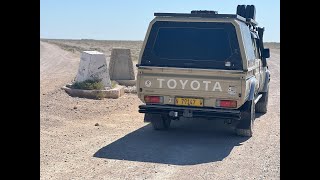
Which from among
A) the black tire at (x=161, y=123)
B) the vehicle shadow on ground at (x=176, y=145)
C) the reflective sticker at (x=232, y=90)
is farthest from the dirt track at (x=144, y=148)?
the reflective sticker at (x=232, y=90)

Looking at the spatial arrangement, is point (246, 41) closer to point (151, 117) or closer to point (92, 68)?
point (151, 117)

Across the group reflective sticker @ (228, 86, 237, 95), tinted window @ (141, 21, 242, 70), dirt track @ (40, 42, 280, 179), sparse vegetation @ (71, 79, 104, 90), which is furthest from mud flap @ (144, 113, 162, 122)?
sparse vegetation @ (71, 79, 104, 90)

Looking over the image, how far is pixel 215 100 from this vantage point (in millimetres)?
7902

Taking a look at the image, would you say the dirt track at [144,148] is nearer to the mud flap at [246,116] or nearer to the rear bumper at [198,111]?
the mud flap at [246,116]

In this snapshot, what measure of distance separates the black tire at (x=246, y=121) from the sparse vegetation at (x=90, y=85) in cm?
630

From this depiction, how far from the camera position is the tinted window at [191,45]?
8.01 metres

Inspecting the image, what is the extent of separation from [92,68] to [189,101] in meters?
6.96

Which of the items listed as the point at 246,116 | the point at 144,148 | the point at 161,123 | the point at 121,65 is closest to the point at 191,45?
the point at 246,116

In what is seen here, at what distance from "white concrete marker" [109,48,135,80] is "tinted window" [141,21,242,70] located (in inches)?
341

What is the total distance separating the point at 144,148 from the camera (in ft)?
25.1
